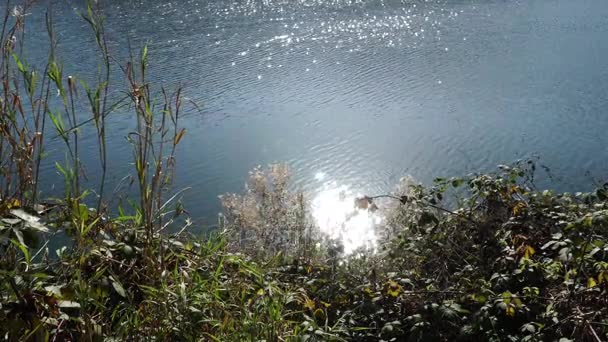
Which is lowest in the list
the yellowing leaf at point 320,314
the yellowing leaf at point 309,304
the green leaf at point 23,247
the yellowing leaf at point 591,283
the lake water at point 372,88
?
the lake water at point 372,88

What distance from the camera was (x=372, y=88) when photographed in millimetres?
7223

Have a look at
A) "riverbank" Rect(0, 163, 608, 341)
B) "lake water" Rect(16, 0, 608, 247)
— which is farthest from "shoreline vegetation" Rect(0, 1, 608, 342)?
"lake water" Rect(16, 0, 608, 247)

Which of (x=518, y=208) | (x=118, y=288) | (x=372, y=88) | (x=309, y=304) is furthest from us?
(x=372, y=88)

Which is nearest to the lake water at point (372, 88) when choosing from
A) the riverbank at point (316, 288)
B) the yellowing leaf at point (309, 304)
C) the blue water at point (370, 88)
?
the blue water at point (370, 88)

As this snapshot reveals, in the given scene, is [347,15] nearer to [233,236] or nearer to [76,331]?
[233,236]

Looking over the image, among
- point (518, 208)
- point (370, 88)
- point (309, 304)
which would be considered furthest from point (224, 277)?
point (370, 88)

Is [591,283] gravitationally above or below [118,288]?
below

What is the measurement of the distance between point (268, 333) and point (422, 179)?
11.9ft

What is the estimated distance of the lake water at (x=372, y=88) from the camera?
5.40 m

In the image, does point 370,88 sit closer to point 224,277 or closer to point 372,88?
point 372,88

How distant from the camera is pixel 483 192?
253cm

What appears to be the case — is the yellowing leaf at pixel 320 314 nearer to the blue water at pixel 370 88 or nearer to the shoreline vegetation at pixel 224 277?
the shoreline vegetation at pixel 224 277

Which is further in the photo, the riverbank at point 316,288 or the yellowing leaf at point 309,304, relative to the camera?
the yellowing leaf at point 309,304

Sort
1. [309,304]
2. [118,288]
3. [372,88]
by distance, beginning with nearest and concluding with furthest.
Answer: [118,288] < [309,304] < [372,88]
